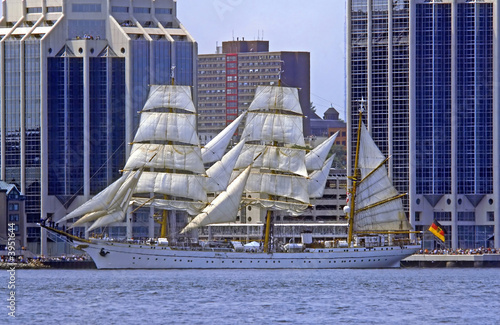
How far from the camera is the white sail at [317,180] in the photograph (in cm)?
19625

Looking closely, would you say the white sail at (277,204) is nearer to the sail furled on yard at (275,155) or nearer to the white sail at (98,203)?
the sail furled on yard at (275,155)

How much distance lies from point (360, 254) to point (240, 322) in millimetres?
85056

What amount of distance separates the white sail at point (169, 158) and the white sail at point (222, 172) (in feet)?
5.39

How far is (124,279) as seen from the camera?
523 feet

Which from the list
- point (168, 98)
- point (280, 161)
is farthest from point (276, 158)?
point (168, 98)

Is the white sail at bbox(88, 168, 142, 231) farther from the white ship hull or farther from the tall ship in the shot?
the white ship hull

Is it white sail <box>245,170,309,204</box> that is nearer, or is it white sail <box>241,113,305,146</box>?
white sail <box>245,170,309,204</box>

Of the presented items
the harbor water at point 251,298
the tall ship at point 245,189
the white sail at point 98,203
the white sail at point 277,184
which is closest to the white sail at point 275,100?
the tall ship at point 245,189

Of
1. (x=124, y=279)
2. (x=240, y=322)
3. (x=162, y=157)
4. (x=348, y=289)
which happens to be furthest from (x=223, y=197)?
(x=240, y=322)

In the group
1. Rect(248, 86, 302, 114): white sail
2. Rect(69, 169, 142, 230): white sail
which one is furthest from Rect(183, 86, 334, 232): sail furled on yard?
Rect(69, 169, 142, 230): white sail

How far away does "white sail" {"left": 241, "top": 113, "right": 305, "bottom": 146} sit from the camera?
195 metres

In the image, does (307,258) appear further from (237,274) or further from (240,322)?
(240,322)

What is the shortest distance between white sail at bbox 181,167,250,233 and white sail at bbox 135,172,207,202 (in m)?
2.80

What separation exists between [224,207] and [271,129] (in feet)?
43.4
